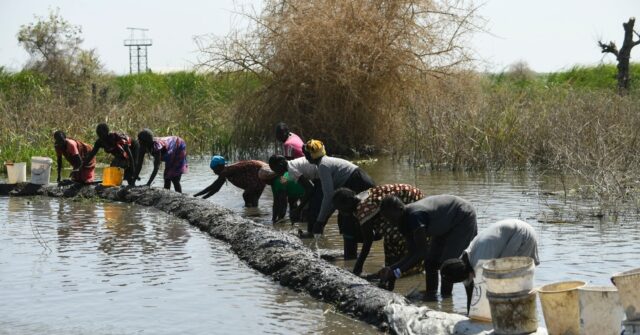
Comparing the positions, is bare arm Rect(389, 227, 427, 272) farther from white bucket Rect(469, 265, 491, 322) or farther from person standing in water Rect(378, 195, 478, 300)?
white bucket Rect(469, 265, 491, 322)

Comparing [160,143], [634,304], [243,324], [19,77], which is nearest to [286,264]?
[243,324]

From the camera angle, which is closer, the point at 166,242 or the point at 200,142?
the point at 166,242

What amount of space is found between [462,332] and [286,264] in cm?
329

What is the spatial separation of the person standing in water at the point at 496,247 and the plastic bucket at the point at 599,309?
1132 mm

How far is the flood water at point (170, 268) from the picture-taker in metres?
8.20

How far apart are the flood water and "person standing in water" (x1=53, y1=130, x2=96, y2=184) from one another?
2.40 feet

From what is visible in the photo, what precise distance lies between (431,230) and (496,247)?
3.83 feet

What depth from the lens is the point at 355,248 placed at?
10438 millimetres

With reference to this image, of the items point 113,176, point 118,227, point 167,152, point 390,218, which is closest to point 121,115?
point 113,176

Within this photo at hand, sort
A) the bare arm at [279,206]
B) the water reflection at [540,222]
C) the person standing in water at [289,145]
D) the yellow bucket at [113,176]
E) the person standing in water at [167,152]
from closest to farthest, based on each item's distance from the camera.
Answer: the water reflection at [540,222] < the bare arm at [279,206] < the person standing in water at [289,145] < the person standing in water at [167,152] < the yellow bucket at [113,176]

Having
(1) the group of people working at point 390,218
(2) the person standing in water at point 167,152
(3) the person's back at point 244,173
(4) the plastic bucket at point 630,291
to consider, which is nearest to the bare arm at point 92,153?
(2) the person standing in water at point 167,152

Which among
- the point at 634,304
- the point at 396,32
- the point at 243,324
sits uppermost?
the point at 396,32

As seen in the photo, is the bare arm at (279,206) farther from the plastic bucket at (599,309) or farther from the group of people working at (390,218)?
the plastic bucket at (599,309)

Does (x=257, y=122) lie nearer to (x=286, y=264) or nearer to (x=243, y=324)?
(x=286, y=264)
